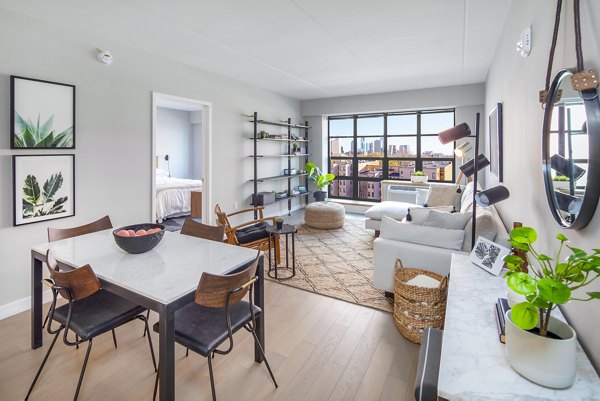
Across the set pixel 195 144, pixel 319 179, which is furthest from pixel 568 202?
pixel 195 144

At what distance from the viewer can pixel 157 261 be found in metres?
1.88

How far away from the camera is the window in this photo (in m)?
6.66

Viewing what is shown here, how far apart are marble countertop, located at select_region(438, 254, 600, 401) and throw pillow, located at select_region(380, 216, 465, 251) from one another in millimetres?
1225

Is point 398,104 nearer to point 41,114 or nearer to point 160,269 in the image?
point 41,114

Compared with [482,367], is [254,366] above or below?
below

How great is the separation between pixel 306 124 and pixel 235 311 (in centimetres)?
624

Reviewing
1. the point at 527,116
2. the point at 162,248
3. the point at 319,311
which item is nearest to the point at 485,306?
the point at 527,116

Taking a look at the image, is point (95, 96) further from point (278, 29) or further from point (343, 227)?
point (343, 227)

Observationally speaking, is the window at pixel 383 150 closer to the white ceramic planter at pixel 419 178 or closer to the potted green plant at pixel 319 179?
the white ceramic planter at pixel 419 178

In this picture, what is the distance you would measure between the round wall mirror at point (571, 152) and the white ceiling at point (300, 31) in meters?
1.79

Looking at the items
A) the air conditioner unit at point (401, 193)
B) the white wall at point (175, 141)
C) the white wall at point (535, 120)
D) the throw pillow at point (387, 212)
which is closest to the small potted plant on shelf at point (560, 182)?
the white wall at point (535, 120)

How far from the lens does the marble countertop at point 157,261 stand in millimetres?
1552

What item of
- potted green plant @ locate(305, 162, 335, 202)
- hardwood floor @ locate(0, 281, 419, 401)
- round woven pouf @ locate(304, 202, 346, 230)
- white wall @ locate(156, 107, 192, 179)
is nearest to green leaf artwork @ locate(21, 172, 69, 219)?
hardwood floor @ locate(0, 281, 419, 401)

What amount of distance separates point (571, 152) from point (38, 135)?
12.4ft
